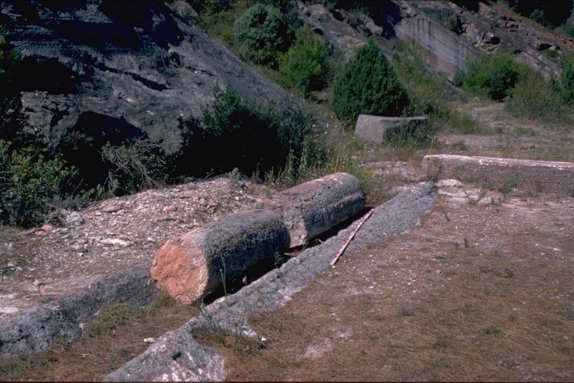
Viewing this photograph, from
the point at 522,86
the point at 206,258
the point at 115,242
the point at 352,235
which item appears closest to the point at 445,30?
the point at 522,86

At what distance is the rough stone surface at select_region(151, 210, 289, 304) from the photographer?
4.95 meters

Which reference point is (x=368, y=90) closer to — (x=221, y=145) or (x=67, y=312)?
(x=221, y=145)

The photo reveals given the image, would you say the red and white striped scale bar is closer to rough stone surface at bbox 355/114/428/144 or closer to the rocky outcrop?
rough stone surface at bbox 355/114/428/144

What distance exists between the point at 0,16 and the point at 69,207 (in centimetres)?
320

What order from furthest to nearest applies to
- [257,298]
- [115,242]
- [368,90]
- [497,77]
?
[497,77]
[368,90]
[115,242]
[257,298]

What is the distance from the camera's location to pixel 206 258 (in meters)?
4.96

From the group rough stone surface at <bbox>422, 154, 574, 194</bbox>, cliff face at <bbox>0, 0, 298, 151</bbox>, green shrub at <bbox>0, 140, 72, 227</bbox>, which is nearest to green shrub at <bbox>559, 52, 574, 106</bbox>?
cliff face at <bbox>0, 0, 298, 151</bbox>

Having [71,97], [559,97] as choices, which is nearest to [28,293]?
[71,97]

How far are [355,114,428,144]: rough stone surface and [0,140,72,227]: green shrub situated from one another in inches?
255

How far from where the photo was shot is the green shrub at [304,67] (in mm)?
17516

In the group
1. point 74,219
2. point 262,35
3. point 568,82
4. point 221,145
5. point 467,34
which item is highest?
point 467,34

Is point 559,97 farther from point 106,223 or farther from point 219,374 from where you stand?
point 219,374

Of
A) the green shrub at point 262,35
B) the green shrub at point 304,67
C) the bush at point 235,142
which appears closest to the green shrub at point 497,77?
the green shrub at point 304,67

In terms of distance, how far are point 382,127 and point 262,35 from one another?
27.1ft
